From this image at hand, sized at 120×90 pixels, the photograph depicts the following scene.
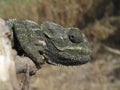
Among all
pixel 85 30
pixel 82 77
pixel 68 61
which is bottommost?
pixel 82 77

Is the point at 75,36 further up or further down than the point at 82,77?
further up

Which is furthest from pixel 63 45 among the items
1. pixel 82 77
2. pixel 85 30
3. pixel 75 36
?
pixel 85 30

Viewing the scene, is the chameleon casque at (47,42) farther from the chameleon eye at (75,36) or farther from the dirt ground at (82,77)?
the dirt ground at (82,77)

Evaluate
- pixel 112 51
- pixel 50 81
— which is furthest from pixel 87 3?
pixel 50 81

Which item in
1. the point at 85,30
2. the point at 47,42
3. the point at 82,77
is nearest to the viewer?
the point at 47,42

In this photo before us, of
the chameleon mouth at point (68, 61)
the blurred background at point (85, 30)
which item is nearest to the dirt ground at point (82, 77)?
the blurred background at point (85, 30)

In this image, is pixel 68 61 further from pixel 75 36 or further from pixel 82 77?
pixel 82 77

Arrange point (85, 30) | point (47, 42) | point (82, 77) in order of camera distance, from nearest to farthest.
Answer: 1. point (47, 42)
2. point (82, 77)
3. point (85, 30)
